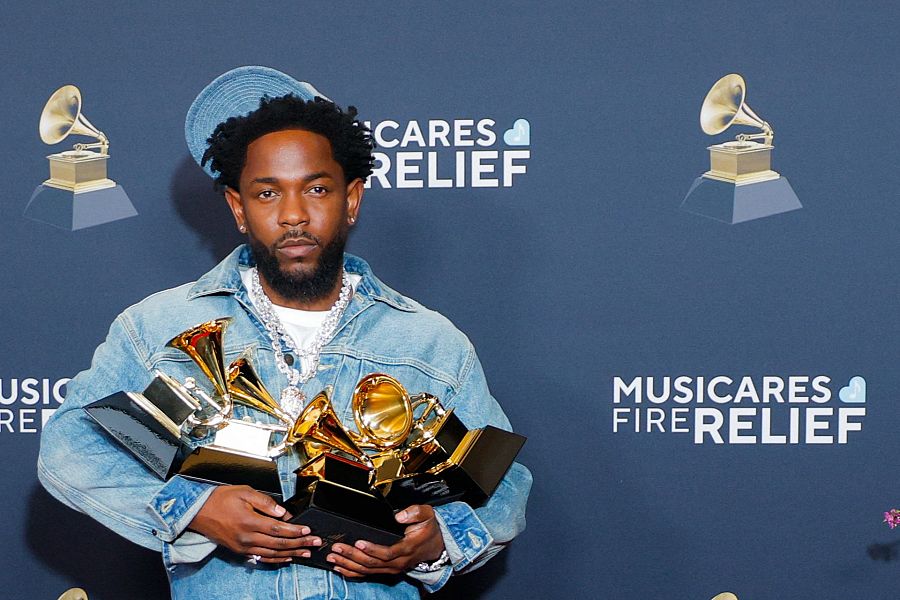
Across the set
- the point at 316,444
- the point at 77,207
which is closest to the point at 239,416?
the point at 316,444

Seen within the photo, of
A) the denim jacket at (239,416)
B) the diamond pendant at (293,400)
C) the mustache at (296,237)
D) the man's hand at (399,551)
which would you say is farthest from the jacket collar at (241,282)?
the man's hand at (399,551)

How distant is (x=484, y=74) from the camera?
2719mm

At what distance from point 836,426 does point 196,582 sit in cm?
151

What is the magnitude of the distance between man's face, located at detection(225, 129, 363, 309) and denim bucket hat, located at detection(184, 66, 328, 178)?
0.20 m

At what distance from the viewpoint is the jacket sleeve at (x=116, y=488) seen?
1972 mm

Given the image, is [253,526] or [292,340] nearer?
[253,526]

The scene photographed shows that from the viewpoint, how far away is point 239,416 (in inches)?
82.4

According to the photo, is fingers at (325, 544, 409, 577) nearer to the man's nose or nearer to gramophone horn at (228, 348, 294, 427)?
gramophone horn at (228, 348, 294, 427)

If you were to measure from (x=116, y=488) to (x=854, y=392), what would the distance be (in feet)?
5.46

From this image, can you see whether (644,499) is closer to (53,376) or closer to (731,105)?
(731,105)

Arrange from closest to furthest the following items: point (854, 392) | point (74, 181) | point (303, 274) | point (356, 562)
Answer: point (356, 562) → point (303, 274) → point (74, 181) → point (854, 392)

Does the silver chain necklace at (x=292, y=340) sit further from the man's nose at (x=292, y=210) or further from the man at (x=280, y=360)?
the man's nose at (x=292, y=210)

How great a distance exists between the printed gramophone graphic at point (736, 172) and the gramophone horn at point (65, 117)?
53.1 inches

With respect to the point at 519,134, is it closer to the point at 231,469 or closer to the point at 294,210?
the point at 294,210
